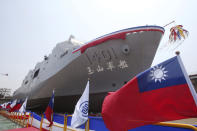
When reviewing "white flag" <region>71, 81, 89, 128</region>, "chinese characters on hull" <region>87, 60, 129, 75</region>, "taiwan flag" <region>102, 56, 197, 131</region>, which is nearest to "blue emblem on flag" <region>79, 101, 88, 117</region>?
"white flag" <region>71, 81, 89, 128</region>

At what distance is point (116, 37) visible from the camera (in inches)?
278

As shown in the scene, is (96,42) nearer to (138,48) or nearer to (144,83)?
(138,48)

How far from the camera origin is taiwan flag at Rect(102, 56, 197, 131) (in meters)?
1.36

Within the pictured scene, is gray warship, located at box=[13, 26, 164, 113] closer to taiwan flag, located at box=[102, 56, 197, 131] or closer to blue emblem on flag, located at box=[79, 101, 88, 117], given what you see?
blue emblem on flag, located at box=[79, 101, 88, 117]

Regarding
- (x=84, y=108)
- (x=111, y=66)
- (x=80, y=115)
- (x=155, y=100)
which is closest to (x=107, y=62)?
(x=111, y=66)

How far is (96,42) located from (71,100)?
456cm

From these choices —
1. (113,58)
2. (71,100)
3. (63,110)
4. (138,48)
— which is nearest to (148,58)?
(138,48)

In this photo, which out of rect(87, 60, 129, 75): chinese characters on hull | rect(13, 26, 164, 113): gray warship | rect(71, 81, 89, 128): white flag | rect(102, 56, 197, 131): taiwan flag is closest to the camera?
rect(102, 56, 197, 131): taiwan flag

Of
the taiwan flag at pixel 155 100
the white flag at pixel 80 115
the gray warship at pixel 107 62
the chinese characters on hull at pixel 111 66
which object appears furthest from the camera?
the chinese characters on hull at pixel 111 66

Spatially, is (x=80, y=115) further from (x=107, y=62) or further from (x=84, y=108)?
(x=107, y=62)

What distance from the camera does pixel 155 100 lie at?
1534mm

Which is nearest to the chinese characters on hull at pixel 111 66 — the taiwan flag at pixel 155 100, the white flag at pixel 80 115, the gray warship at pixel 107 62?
the gray warship at pixel 107 62

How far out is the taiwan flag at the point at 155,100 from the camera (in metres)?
1.36

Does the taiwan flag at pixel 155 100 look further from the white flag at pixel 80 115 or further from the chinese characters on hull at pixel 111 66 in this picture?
the chinese characters on hull at pixel 111 66
